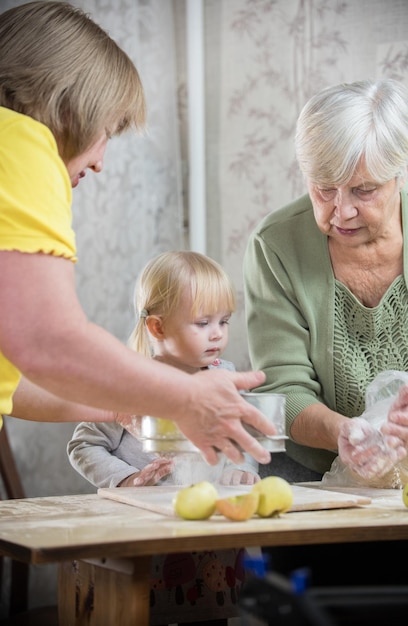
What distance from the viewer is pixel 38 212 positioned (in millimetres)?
1301

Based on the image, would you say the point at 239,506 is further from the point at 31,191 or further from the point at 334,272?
the point at 334,272

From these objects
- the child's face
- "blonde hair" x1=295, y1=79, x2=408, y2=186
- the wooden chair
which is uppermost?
"blonde hair" x1=295, y1=79, x2=408, y2=186

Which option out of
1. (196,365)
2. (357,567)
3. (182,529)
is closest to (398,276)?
(196,365)

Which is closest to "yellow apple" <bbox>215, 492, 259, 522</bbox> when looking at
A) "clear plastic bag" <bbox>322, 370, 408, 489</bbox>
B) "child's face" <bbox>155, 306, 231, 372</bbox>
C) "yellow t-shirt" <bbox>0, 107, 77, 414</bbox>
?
"yellow t-shirt" <bbox>0, 107, 77, 414</bbox>

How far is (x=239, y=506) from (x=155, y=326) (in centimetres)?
91

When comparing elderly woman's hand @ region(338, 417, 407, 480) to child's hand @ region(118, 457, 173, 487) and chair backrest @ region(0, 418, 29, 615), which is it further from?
chair backrest @ region(0, 418, 29, 615)

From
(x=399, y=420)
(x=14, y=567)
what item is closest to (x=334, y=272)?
(x=399, y=420)

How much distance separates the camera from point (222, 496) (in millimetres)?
1690

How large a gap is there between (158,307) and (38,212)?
1028mm

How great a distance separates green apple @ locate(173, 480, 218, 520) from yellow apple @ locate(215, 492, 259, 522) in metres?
0.02

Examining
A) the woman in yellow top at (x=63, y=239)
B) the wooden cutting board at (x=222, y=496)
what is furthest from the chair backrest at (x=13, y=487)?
the woman in yellow top at (x=63, y=239)

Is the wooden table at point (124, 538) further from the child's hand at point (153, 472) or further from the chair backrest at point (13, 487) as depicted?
the chair backrest at point (13, 487)

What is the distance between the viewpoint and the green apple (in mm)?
1490

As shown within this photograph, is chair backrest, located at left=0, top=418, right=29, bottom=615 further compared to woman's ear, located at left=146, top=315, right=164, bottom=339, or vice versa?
chair backrest, located at left=0, top=418, right=29, bottom=615
